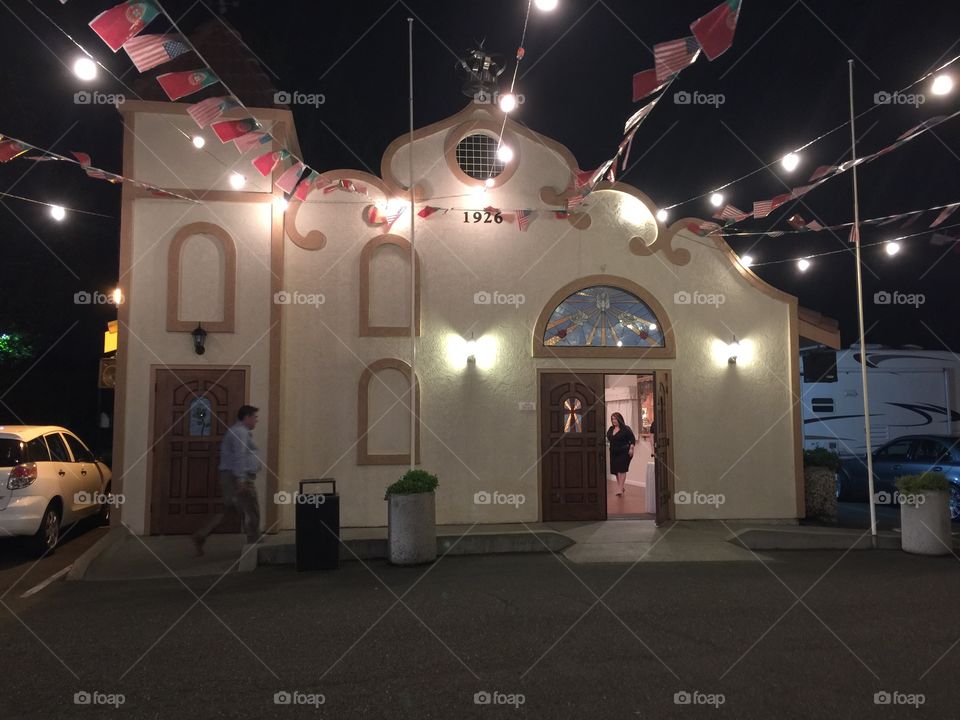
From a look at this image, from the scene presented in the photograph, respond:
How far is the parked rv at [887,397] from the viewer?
16.2m

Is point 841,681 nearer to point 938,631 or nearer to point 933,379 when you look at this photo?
point 938,631

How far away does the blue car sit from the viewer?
43.8 ft

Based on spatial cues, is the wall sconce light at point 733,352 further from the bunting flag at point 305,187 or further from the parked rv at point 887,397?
the bunting flag at point 305,187

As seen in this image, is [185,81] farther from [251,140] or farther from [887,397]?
[887,397]

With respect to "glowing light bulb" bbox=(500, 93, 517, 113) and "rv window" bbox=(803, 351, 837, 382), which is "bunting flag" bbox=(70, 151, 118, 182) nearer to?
"glowing light bulb" bbox=(500, 93, 517, 113)

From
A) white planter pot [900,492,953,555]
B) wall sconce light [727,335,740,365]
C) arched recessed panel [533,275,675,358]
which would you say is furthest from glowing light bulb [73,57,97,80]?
white planter pot [900,492,953,555]

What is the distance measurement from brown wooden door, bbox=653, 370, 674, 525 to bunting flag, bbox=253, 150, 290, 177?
658 cm

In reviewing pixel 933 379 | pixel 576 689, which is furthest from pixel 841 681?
pixel 933 379

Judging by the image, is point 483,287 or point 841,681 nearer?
point 841,681

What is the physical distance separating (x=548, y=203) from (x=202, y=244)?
5321 mm

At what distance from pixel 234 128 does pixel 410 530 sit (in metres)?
5.40

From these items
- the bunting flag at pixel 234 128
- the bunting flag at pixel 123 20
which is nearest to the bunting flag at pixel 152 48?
the bunting flag at pixel 123 20

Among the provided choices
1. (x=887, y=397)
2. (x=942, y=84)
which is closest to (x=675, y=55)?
(x=942, y=84)

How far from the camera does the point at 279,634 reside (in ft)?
19.5
